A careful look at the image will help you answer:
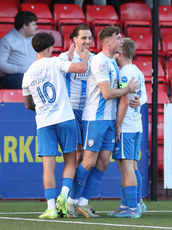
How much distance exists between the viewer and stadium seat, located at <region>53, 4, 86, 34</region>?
38.4 ft

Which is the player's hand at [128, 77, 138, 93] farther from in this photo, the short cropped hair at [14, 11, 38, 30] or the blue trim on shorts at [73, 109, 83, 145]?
the short cropped hair at [14, 11, 38, 30]

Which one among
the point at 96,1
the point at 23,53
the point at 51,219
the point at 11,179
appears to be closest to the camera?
the point at 51,219

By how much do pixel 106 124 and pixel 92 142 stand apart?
0.69ft

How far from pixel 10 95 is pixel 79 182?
322cm

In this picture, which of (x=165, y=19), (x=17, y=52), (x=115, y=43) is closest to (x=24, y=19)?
(x=17, y=52)

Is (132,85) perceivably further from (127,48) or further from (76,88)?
(76,88)

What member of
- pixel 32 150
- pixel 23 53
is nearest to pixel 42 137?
pixel 32 150

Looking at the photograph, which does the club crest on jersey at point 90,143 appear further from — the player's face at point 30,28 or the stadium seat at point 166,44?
the stadium seat at point 166,44

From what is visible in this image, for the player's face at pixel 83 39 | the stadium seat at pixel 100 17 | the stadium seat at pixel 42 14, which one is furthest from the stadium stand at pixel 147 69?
the player's face at pixel 83 39

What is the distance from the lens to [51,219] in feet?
18.3

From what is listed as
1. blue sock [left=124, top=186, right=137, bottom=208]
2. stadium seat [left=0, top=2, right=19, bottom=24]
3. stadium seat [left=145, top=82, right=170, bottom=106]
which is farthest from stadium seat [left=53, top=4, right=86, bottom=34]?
blue sock [left=124, top=186, right=137, bottom=208]

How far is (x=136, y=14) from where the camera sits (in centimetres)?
1247

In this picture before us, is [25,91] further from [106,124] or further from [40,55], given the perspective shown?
[106,124]

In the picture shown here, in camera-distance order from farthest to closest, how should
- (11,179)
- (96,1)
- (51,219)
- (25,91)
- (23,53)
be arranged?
(96,1)
(23,53)
(11,179)
(25,91)
(51,219)
